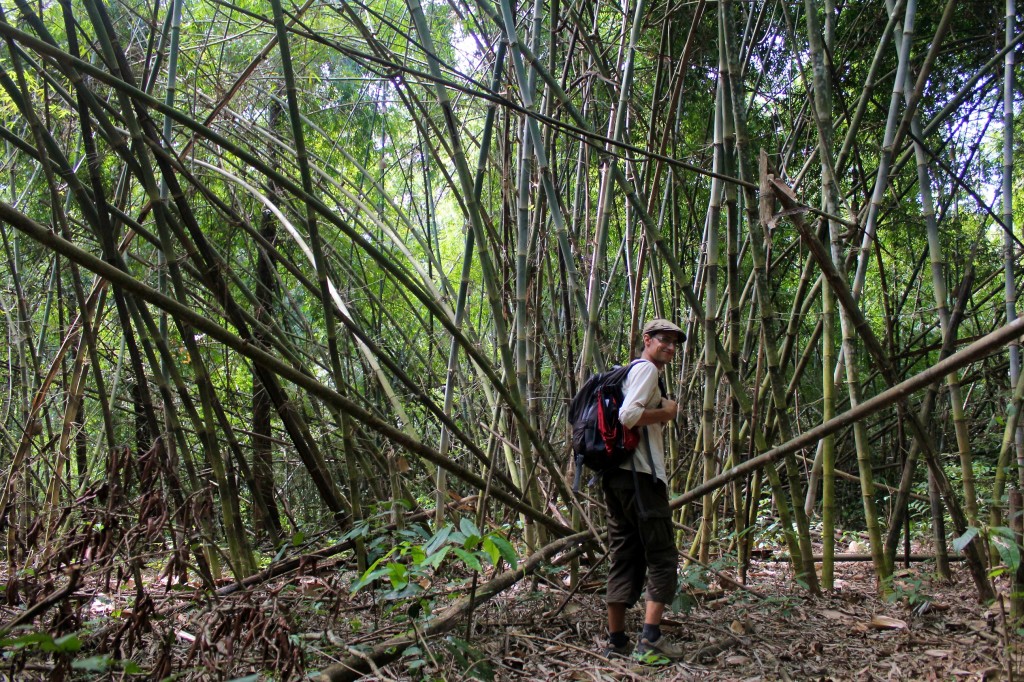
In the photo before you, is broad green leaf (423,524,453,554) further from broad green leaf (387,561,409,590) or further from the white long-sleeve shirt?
the white long-sleeve shirt

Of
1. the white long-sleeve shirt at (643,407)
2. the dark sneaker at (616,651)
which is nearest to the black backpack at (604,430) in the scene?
the white long-sleeve shirt at (643,407)

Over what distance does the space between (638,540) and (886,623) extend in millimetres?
854

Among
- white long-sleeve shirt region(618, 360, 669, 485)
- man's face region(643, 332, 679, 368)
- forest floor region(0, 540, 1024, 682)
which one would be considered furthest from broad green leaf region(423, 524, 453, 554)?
man's face region(643, 332, 679, 368)

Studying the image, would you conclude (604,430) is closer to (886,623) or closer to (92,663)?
(886,623)

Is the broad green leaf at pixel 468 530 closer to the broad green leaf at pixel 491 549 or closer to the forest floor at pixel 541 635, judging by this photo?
the broad green leaf at pixel 491 549

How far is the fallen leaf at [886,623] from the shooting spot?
2.57 m

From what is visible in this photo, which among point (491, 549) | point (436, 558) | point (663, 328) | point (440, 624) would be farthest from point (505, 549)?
point (663, 328)

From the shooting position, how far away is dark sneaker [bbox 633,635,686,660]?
237 cm

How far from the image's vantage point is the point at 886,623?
2584mm

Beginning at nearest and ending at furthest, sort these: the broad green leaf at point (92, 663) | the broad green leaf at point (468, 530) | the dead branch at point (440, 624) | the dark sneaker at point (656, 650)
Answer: the broad green leaf at point (92, 663), the broad green leaf at point (468, 530), the dead branch at point (440, 624), the dark sneaker at point (656, 650)

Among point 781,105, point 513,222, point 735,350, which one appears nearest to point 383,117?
point 513,222

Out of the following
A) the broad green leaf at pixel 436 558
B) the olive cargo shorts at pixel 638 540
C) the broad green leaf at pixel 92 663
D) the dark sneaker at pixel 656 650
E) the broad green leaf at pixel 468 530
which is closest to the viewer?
the broad green leaf at pixel 92 663

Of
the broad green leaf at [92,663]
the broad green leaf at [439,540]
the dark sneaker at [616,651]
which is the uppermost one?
the broad green leaf at [439,540]

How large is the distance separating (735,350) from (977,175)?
309cm
